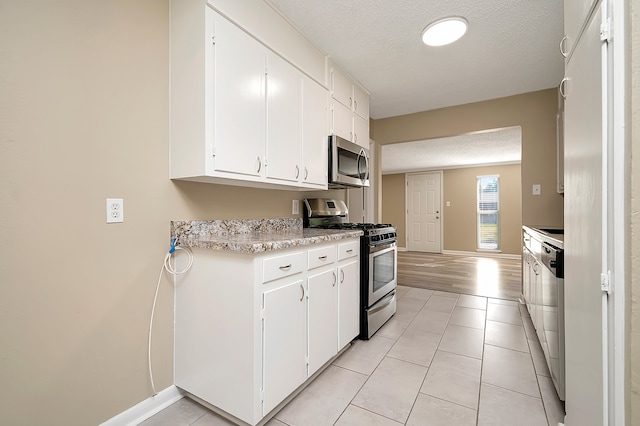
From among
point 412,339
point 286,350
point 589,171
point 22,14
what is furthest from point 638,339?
point 22,14

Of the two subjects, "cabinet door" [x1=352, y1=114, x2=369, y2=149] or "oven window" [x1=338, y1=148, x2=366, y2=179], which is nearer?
"oven window" [x1=338, y1=148, x2=366, y2=179]

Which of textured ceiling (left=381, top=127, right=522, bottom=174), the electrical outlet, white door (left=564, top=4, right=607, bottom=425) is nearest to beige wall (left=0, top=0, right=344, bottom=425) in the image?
the electrical outlet

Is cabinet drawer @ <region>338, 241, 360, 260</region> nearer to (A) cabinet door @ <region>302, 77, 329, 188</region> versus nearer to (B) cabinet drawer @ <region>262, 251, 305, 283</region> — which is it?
(B) cabinet drawer @ <region>262, 251, 305, 283</region>

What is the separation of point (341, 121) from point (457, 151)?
3.88 m

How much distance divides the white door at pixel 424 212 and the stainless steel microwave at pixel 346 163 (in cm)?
516

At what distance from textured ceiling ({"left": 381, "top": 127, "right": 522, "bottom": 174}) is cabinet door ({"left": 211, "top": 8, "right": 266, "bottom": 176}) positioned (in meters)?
3.38

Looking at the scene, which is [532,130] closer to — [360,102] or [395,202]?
[360,102]

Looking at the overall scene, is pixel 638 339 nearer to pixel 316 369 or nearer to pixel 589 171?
pixel 589 171

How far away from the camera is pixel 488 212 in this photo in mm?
6992

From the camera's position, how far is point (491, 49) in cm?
233

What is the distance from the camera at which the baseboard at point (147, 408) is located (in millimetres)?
1390

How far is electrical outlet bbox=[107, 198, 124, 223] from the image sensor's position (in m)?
1.37

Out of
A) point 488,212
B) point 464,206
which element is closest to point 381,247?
point 464,206

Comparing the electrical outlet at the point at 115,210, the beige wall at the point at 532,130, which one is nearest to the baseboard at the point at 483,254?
the beige wall at the point at 532,130
